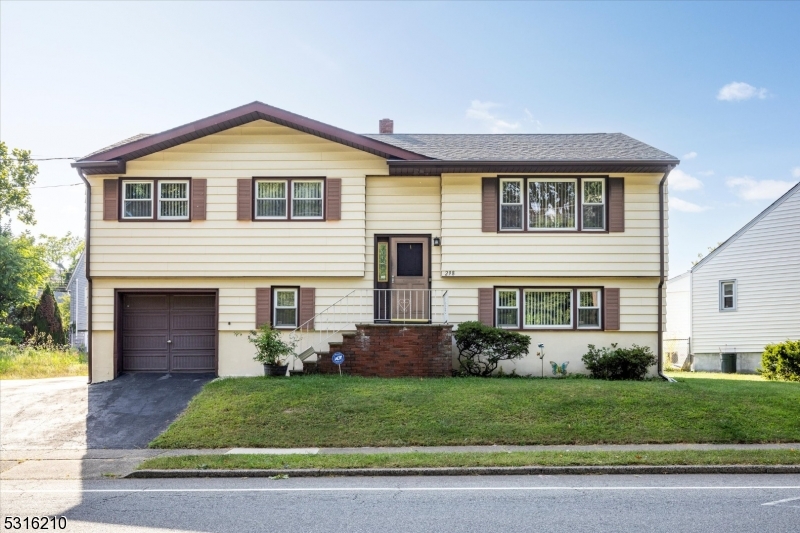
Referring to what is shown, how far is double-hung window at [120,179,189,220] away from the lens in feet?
58.5

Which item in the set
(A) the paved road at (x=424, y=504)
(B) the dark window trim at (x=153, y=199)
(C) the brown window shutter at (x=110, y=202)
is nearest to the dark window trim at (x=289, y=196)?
(B) the dark window trim at (x=153, y=199)

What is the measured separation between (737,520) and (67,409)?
1320 centimetres

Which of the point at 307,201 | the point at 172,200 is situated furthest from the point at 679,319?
the point at 172,200

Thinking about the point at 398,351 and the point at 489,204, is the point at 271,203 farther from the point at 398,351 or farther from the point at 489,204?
the point at 489,204

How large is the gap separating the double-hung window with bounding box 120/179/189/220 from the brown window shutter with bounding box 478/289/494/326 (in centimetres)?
801

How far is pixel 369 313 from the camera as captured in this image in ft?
58.3

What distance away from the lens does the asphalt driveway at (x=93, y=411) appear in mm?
12617

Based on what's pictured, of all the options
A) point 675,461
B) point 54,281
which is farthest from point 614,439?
point 54,281

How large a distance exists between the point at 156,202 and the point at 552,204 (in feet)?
34.2

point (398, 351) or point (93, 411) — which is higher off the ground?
point (398, 351)

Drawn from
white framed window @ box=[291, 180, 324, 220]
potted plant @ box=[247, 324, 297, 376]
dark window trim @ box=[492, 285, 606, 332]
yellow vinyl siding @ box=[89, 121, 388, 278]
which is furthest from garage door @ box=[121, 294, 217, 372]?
dark window trim @ box=[492, 285, 606, 332]

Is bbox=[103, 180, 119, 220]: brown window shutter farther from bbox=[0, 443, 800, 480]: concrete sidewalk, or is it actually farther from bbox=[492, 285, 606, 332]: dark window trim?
bbox=[492, 285, 606, 332]: dark window trim

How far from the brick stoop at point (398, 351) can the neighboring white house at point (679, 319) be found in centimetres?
1671

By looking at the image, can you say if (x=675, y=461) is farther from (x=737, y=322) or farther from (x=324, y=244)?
(x=737, y=322)
